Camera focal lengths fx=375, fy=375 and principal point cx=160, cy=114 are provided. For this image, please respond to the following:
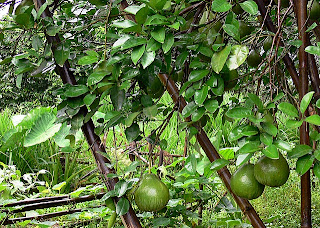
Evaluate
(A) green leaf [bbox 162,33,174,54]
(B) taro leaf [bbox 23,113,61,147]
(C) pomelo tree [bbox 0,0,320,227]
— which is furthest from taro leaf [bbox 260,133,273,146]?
(B) taro leaf [bbox 23,113,61,147]

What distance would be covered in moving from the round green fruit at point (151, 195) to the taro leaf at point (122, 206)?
0.14 meters

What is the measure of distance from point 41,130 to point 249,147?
94.0 inches

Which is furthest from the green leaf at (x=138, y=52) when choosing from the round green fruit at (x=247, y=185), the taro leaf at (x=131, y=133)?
the round green fruit at (x=247, y=185)

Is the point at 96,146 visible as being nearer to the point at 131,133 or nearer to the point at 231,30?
the point at 131,133

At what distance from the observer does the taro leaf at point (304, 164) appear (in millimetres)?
659

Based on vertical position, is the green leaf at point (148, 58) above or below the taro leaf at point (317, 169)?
above

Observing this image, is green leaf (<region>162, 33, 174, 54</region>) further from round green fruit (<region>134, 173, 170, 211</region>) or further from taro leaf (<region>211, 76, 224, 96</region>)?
round green fruit (<region>134, 173, 170, 211</region>)

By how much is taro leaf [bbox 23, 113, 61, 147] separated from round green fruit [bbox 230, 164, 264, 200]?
2044 mm

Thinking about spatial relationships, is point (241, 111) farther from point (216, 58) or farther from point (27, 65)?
point (27, 65)

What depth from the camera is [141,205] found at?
79 centimetres

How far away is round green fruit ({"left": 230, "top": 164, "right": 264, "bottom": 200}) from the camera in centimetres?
75

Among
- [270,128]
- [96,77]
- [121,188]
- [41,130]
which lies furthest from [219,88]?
[41,130]

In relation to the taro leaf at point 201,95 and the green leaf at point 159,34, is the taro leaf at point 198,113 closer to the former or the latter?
the taro leaf at point 201,95

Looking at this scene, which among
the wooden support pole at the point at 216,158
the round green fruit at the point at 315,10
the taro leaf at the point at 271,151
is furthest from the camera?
the wooden support pole at the point at 216,158
